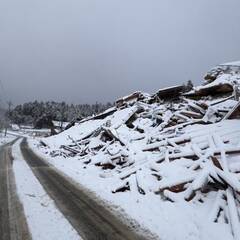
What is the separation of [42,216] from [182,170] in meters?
5.08

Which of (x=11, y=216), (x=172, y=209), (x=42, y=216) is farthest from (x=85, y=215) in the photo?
(x=172, y=209)

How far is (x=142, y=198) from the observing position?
970 cm

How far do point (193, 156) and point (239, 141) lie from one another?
70.2 inches

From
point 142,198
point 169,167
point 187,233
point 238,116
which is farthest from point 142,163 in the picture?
point 187,233

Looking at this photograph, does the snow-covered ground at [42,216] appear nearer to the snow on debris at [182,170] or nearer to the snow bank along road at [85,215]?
the snow bank along road at [85,215]

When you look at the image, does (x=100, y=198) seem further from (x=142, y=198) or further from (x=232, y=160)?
(x=232, y=160)

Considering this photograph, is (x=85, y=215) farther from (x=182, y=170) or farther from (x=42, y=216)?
(x=182, y=170)

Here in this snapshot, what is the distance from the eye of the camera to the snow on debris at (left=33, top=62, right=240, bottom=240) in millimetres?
7508

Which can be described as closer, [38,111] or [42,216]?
[42,216]

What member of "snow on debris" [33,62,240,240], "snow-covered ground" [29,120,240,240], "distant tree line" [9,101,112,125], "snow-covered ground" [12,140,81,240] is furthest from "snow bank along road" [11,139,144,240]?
"distant tree line" [9,101,112,125]

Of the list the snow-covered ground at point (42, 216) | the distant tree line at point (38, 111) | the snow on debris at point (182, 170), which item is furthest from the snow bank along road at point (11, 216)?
the distant tree line at point (38, 111)

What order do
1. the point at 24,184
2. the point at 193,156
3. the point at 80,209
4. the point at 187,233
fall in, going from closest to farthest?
1. the point at 187,233
2. the point at 80,209
3. the point at 193,156
4. the point at 24,184

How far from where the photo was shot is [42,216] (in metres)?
7.95

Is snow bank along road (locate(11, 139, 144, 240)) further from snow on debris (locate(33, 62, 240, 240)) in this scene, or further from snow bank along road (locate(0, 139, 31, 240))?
snow on debris (locate(33, 62, 240, 240))
